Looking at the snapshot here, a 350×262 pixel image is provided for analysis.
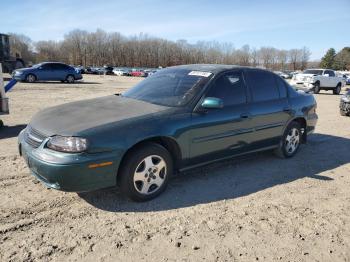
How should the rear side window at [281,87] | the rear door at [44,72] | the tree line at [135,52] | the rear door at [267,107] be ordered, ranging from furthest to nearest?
the tree line at [135,52], the rear door at [44,72], the rear side window at [281,87], the rear door at [267,107]

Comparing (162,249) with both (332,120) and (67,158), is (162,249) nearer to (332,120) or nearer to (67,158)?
(67,158)

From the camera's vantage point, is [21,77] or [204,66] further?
[21,77]

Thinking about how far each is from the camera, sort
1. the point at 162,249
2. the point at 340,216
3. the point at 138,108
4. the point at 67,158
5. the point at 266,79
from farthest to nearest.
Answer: the point at 266,79
the point at 138,108
the point at 340,216
the point at 67,158
the point at 162,249

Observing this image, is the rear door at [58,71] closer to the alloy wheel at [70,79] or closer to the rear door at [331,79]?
the alloy wheel at [70,79]

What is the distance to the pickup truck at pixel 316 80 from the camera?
2341 centimetres

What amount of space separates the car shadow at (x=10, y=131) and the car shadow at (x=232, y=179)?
387cm

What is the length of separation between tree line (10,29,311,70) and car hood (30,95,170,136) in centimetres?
11040

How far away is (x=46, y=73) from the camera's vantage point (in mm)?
23734

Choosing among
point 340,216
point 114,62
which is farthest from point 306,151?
point 114,62

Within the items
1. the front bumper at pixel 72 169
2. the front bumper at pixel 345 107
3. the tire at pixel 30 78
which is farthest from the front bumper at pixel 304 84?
the front bumper at pixel 72 169

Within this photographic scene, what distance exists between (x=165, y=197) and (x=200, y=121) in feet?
3.49

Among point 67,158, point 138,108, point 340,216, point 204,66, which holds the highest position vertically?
point 204,66

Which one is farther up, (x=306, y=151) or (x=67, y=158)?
(x=67, y=158)

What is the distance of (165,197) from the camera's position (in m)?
4.29
